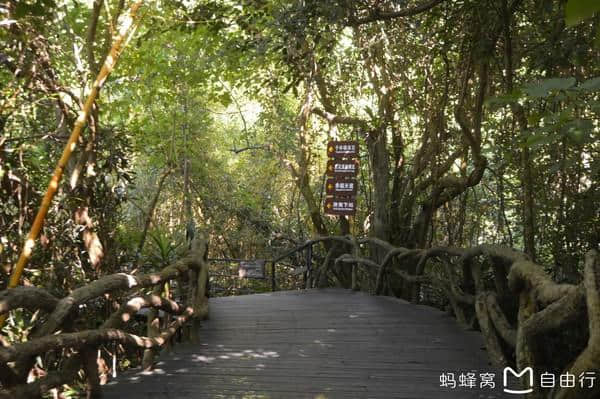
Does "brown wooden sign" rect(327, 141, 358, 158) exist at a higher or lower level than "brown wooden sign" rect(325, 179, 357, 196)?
higher

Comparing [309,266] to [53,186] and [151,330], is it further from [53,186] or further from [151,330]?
[53,186]

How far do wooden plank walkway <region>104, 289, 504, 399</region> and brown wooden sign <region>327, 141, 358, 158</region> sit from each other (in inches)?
115

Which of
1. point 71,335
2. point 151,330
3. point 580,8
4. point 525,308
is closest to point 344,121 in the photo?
point 151,330

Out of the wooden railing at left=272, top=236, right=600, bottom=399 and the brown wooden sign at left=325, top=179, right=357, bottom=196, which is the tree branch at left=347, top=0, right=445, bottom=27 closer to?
the wooden railing at left=272, top=236, right=600, bottom=399

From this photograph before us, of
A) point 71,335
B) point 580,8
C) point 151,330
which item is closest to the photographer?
point 580,8

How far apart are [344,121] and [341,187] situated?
1058 millimetres

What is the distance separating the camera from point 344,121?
9070 mm

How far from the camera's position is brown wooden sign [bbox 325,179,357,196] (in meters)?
8.74

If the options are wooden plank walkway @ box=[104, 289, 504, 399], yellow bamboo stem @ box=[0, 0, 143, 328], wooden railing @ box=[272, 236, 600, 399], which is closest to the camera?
wooden railing @ box=[272, 236, 600, 399]

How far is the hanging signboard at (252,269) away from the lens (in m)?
10.6

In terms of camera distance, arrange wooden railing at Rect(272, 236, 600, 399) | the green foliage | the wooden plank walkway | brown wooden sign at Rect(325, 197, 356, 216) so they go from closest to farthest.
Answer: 1. the green foliage
2. wooden railing at Rect(272, 236, 600, 399)
3. the wooden plank walkway
4. brown wooden sign at Rect(325, 197, 356, 216)

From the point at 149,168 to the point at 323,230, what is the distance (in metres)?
6.03

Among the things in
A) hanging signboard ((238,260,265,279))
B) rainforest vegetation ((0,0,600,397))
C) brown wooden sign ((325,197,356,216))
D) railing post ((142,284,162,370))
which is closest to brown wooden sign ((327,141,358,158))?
rainforest vegetation ((0,0,600,397))

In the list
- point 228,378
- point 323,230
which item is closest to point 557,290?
point 228,378
